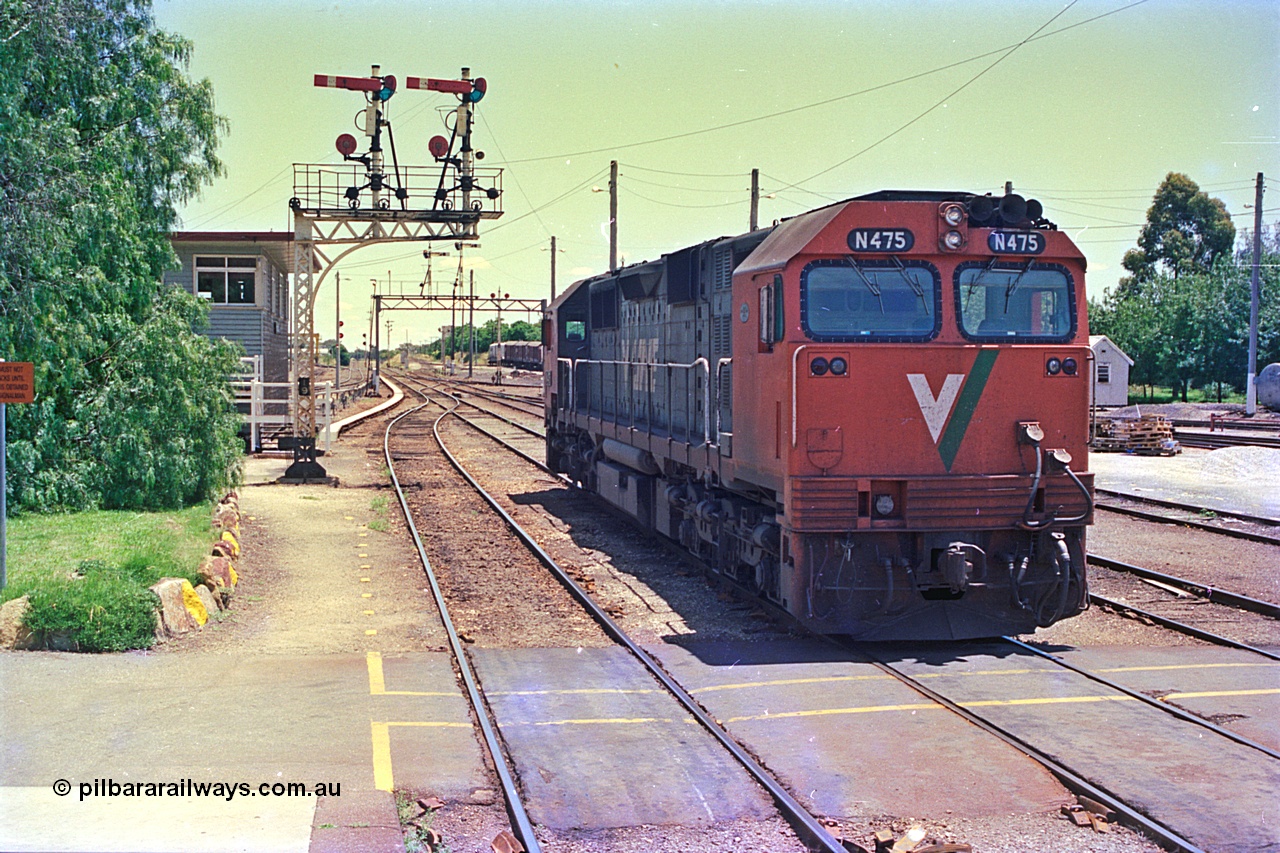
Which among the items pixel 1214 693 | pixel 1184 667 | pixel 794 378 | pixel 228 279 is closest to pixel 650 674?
pixel 794 378

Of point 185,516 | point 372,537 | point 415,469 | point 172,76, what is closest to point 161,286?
point 172,76

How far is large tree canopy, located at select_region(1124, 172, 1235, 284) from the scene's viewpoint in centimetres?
7750

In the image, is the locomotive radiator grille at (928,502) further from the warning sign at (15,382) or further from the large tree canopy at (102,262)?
the large tree canopy at (102,262)

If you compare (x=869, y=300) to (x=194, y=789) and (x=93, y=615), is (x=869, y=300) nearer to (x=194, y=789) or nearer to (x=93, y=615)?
(x=194, y=789)

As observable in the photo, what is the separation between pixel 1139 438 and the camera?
30984 mm

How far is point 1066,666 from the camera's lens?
898cm

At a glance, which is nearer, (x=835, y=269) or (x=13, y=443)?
(x=835, y=269)

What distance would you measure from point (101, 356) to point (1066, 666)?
13880 mm

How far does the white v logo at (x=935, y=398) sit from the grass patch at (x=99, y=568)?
21.5ft

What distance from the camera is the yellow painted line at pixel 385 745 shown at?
249 inches

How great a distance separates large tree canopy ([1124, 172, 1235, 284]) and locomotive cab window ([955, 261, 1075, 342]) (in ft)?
244

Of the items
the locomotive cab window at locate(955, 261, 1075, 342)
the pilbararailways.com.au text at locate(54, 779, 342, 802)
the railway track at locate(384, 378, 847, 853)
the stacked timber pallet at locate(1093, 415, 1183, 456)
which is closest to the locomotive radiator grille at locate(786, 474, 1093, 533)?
the locomotive cab window at locate(955, 261, 1075, 342)

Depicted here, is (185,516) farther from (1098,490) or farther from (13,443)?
(1098,490)

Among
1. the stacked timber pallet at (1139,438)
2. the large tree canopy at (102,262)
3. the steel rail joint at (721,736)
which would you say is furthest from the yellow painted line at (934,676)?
the stacked timber pallet at (1139,438)
